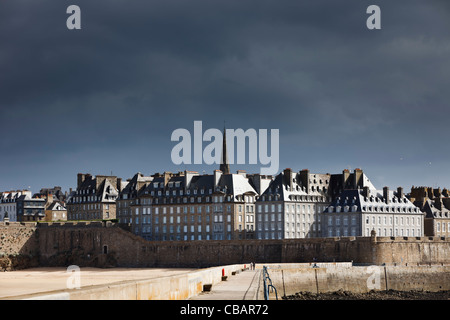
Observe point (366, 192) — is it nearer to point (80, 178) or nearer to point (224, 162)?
point (224, 162)

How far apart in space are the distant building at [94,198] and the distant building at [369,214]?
38367 mm

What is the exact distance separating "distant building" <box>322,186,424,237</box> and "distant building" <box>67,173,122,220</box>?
3837 cm

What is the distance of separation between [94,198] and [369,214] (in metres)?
45.5

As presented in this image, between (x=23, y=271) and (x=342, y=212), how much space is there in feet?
122

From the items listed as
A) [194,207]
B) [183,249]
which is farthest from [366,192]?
[183,249]

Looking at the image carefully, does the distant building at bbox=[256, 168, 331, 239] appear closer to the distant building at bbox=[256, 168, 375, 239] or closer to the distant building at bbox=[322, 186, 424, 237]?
the distant building at bbox=[256, 168, 375, 239]

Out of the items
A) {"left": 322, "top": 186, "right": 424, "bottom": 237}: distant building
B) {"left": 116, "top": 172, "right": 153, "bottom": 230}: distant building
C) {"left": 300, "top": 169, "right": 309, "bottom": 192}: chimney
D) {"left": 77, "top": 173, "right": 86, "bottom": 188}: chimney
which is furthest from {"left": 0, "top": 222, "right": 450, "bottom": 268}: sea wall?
{"left": 77, "top": 173, "right": 86, "bottom": 188}: chimney

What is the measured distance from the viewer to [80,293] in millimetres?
14602

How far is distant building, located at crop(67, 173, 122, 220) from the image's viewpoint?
111m

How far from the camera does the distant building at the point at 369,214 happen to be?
8256cm

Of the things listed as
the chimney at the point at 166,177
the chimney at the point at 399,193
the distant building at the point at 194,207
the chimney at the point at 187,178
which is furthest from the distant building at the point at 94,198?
the chimney at the point at 399,193

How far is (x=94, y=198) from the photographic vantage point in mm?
111938

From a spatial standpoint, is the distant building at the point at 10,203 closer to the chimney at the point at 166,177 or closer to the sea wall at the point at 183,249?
the sea wall at the point at 183,249

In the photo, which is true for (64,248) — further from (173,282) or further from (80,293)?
(80,293)
